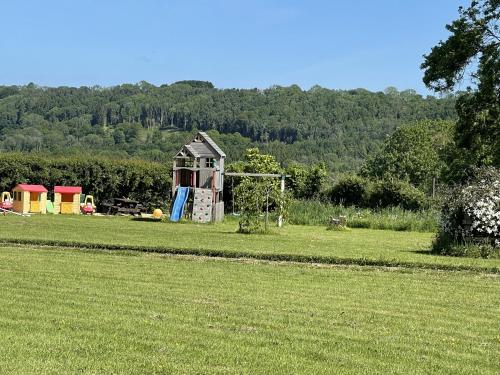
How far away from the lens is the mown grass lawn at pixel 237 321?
23.5 ft

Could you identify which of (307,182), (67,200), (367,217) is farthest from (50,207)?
(307,182)

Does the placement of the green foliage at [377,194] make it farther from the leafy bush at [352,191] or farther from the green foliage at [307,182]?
the green foliage at [307,182]

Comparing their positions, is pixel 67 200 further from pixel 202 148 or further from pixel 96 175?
pixel 202 148

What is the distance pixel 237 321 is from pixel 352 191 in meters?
42.9

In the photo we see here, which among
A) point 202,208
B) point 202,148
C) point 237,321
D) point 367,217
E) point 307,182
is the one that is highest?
point 202,148

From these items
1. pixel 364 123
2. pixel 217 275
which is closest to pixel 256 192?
pixel 217 275

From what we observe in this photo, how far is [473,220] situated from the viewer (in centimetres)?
2095

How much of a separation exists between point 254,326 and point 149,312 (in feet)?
4.90

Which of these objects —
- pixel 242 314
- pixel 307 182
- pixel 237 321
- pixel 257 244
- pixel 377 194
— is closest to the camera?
pixel 237 321

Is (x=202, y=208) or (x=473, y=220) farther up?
(x=473, y=220)

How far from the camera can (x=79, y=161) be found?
47219mm

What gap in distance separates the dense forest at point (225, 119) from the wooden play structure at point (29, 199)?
207 ft

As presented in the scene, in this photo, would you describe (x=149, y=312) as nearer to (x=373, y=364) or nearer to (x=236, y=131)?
(x=373, y=364)

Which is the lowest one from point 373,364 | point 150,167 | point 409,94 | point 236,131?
point 373,364
